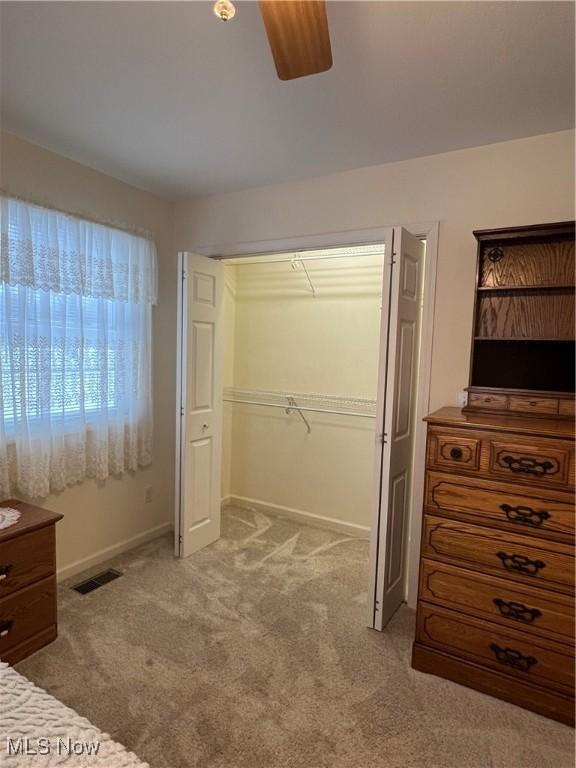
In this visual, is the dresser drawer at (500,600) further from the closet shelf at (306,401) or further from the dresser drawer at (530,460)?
the closet shelf at (306,401)

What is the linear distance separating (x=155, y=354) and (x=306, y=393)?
1.30m

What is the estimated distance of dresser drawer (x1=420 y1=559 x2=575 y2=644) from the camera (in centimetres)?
178

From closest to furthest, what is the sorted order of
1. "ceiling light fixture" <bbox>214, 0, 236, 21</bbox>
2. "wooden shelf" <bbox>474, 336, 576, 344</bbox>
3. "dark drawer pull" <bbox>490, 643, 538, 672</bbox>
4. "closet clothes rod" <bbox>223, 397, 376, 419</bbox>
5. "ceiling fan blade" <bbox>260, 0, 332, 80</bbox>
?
"ceiling fan blade" <bbox>260, 0, 332, 80</bbox> < "ceiling light fixture" <bbox>214, 0, 236, 21</bbox> < "dark drawer pull" <bbox>490, 643, 538, 672</bbox> < "wooden shelf" <bbox>474, 336, 576, 344</bbox> < "closet clothes rod" <bbox>223, 397, 376, 419</bbox>

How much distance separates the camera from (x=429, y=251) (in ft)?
8.09

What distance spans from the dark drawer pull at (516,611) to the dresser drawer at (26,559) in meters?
2.11

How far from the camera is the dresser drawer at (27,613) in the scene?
78.0 inches

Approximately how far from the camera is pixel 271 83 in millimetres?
1782

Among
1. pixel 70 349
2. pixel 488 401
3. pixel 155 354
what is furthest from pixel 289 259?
pixel 488 401

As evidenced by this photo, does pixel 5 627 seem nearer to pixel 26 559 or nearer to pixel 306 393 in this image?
pixel 26 559

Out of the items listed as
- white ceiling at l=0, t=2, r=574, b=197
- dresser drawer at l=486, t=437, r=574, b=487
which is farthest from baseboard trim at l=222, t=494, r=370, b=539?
white ceiling at l=0, t=2, r=574, b=197

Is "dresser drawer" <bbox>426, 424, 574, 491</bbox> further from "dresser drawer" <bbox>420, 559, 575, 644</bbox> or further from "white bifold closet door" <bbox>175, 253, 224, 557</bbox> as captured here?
"white bifold closet door" <bbox>175, 253, 224, 557</bbox>

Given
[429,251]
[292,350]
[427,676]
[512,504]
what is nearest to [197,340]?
[292,350]

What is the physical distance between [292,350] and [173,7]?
2.63 metres

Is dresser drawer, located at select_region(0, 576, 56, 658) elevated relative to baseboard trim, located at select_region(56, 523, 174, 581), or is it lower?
elevated
